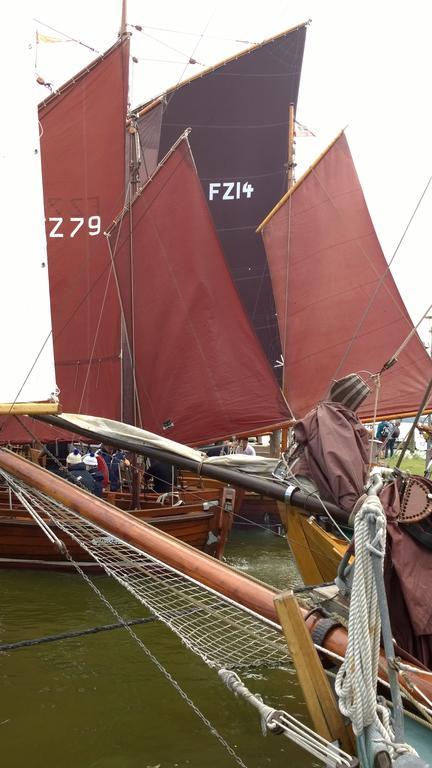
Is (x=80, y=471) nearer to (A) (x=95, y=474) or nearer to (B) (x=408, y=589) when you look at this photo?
(A) (x=95, y=474)

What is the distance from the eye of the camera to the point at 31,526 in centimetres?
1060

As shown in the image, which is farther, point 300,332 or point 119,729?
point 300,332

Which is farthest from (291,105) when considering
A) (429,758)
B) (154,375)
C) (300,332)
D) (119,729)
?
(429,758)

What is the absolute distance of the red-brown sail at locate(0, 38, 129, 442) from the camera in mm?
14078

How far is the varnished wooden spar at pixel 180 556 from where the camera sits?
3.32m

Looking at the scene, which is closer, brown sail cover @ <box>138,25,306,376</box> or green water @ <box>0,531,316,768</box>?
green water @ <box>0,531,316,768</box>

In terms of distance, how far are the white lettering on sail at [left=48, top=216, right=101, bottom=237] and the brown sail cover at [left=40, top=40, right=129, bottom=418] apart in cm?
2

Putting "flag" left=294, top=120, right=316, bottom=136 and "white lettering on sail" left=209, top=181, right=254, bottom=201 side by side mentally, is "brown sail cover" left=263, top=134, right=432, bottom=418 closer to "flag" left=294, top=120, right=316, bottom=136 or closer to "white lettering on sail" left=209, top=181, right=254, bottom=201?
"white lettering on sail" left=209, top=181, right=254, bottom=201

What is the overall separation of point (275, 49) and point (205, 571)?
17981 mm

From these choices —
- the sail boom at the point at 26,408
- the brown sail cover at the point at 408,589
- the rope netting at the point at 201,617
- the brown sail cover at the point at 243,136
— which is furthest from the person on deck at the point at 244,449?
the brown sail cover at the point at 408,589

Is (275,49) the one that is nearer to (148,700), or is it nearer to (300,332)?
(300,332)

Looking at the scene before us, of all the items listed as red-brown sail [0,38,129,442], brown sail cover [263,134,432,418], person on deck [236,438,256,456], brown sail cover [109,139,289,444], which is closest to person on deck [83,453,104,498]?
brown sail cover [109,139,289,444]

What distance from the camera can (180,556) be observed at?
3938mm

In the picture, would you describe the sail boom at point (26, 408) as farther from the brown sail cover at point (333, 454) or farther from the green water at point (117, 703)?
the green water at point (117, 703)
